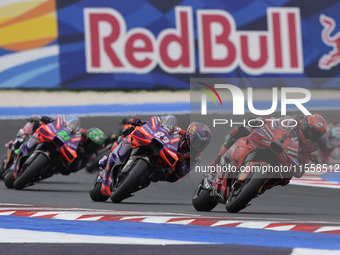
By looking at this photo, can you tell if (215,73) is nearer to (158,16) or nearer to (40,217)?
(158,16)

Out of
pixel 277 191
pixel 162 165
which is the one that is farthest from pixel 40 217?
A: pixel 277 191

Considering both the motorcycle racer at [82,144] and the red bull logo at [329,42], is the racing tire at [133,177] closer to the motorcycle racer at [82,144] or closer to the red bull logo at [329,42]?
the motorcycle racer at [82,144]

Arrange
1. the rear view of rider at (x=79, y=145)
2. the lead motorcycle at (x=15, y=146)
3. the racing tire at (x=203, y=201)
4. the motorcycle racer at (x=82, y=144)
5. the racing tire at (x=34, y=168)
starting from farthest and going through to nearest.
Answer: the lead motorcycle at (x=15, y=146) → the motorcycle racer at (x=82, y=144) → the rear view of rider at (x=79, y=145) → the racing tire at (x=34, y=168) → the racing tire at (x=203, y=201)

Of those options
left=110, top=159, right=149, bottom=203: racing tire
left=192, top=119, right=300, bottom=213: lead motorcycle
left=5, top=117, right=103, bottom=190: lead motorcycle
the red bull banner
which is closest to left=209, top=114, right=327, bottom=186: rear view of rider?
left=192, top=119, right=300, bottom=213: lead motorcycle

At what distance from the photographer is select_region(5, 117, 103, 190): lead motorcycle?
44.1ft

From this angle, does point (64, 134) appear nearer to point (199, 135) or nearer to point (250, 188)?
point (199, 135)

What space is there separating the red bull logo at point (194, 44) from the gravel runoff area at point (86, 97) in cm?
71

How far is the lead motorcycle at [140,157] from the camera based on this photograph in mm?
11180

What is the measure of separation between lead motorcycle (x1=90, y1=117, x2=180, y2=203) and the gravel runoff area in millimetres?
12193

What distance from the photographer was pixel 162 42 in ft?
83.3

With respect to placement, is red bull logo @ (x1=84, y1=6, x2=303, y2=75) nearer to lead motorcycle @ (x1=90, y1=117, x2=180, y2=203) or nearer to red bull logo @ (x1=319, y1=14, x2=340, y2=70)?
red bull logo @ (x1=319, y1=14, x2=340, y2=70)

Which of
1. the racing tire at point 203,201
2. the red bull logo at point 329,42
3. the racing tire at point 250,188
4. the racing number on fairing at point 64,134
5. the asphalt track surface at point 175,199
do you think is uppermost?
the red bull logo at point 329,42

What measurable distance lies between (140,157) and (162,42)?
1435 cm

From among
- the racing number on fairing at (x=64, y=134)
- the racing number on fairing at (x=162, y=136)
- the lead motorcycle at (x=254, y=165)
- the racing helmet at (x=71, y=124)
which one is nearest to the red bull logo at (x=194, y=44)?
the racing helmet at (x=71, y=124)
